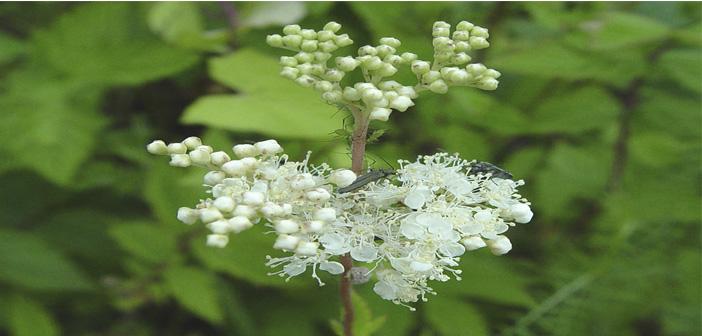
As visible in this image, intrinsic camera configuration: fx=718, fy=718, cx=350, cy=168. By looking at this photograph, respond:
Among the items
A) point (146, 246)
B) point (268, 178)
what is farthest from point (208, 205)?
point (146, 246)

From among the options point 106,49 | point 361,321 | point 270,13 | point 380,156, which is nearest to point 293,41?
→ point 361,321

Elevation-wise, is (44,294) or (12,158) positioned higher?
(12,158)

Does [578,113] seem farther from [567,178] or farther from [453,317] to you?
[453,317]

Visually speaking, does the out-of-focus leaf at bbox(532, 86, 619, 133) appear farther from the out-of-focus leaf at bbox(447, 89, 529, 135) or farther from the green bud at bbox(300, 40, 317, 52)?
the green bud at bbox(300, 40, 317, 52)

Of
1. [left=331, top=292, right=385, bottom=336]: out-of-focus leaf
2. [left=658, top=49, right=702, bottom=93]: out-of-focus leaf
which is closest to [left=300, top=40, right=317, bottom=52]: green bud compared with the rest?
[left=331, top=292, right=385, bottom=336]: out-of-focus leaf

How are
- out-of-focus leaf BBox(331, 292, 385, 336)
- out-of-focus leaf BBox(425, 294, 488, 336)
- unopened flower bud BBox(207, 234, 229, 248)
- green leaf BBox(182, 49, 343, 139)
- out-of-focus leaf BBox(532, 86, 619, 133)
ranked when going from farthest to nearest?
out-of-focus leaf BBox(532, 86, 619, 133) < out-of-focus leaf BBox(425, 294, 488, 336) < green leaf BBox(182, 49, 343, 139) < out-of-focus leaf BBox(331, 292, 385, 336) < unopened flower bud BBox(207, 234, 229, 248)

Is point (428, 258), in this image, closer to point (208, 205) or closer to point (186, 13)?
point (208, 205)
